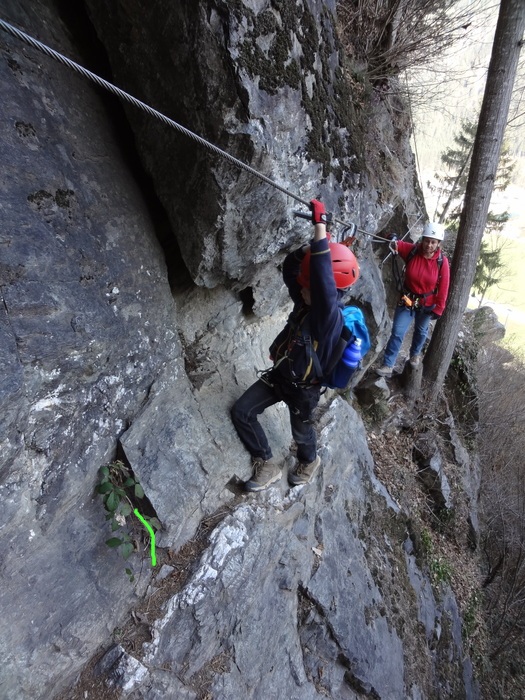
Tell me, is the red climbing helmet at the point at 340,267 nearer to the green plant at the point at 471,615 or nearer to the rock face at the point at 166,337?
the rock face at the point at 166,337

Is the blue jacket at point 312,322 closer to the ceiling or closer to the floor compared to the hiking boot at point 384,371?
closer to the ceiling

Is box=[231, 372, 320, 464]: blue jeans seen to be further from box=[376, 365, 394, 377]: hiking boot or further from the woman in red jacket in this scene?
box=[376, 365, 394, 377]: hiking boot

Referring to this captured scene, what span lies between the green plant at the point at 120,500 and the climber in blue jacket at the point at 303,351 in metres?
1.24

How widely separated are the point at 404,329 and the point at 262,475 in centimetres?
391

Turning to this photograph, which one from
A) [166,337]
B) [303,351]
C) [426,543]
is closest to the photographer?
[303,351]

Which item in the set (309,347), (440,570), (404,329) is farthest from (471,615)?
(309,347)

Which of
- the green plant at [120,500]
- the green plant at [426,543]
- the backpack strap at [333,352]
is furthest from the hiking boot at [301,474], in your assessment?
the green plant at [426,543]

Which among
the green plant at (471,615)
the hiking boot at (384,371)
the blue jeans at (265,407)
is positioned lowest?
the green plant at (471,615)

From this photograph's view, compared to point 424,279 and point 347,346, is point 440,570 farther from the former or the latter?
point 347,346

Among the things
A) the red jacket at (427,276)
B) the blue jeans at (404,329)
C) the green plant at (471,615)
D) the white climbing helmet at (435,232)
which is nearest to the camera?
the white climbing helmet at (435,232)

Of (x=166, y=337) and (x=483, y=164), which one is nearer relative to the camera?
(x=166, y=337)

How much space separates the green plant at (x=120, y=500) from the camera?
318 centimetres

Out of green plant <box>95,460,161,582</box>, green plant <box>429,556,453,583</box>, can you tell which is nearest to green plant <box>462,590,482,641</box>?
green plant <box>429,556,453,583</box>

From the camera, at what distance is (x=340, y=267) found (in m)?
3.31
